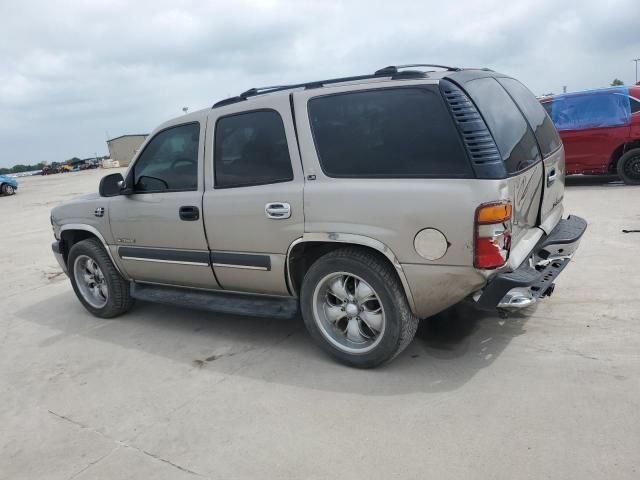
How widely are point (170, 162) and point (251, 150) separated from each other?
2.98 ft

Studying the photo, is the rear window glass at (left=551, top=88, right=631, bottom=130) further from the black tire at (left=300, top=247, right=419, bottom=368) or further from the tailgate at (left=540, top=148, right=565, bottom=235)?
the black tire at (left=300, top=247, right=419, bottom=368)

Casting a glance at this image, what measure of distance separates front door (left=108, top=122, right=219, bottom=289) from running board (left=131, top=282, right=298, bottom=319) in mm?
96

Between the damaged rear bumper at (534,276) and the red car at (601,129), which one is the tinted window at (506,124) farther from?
the red car at (601,129)

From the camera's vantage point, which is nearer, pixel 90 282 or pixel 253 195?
pixel 253 195

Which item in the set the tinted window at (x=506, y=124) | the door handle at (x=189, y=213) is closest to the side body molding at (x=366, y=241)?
the tinted window at (x=506, y=124)

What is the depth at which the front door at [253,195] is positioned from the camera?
3.56 m

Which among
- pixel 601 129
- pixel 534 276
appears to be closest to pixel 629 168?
pixel 601 129

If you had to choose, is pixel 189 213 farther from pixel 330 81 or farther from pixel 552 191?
pixel 552 191

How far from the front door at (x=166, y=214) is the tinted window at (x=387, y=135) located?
47.0 inches

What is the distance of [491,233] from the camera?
2.86 m

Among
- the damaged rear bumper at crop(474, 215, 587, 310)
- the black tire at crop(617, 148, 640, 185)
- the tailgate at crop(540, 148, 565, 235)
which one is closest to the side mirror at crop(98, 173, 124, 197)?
the damaged rear bumper at crop(474, 215, 587, 310)

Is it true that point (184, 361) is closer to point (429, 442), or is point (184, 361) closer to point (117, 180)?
point (117, 180)

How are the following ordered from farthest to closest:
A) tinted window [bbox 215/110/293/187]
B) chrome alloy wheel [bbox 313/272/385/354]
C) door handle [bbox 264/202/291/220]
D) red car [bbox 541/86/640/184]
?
red car [bbox 541/86/640/184] → tinted window [bbox 215/110/293/187] → door handle [bbox 264/202/291/220] → chrome alloy wheel [bbox 313/272/385/354]

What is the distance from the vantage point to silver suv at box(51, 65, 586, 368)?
2975 mm
